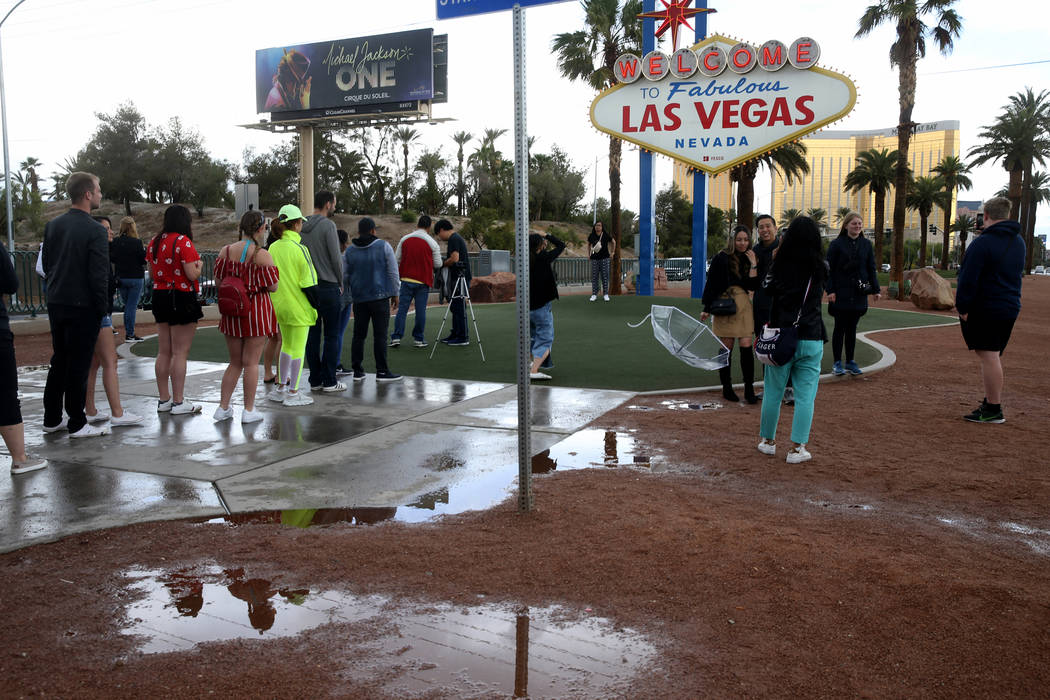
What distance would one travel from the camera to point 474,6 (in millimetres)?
4082

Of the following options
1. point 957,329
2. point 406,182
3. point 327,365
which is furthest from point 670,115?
point 406,182

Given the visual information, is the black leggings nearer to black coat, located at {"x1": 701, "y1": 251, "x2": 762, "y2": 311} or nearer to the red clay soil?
black coat, located at {"x1": 701, "y1": 251, "x2": 762, "y2": 311}

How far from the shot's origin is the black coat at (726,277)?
309 inches

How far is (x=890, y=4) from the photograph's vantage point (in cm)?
2998

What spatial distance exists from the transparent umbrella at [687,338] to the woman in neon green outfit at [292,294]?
3508 mm

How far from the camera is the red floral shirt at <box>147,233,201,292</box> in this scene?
22.3 feet

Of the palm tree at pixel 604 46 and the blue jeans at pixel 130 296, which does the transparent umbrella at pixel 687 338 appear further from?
the palm tree at pixel 604 46

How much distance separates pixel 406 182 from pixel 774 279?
2471 inches

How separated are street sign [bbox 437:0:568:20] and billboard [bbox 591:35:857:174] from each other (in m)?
12.1

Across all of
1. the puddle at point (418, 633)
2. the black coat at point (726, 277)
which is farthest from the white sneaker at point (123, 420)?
the black coat at point (726, 277)

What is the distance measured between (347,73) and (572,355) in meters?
35.9

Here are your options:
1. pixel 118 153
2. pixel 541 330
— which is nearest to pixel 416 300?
pixel 541 330

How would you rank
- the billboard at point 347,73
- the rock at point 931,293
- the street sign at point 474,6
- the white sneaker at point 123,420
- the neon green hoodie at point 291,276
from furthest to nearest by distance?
the billboard at point 347,73 → the rock at point 931,293 → the neon green hoodie at point 291,276 → the white sneaker at point 123,420 → the street sign at point 474,6

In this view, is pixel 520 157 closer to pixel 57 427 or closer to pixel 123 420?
pixel 123 420
